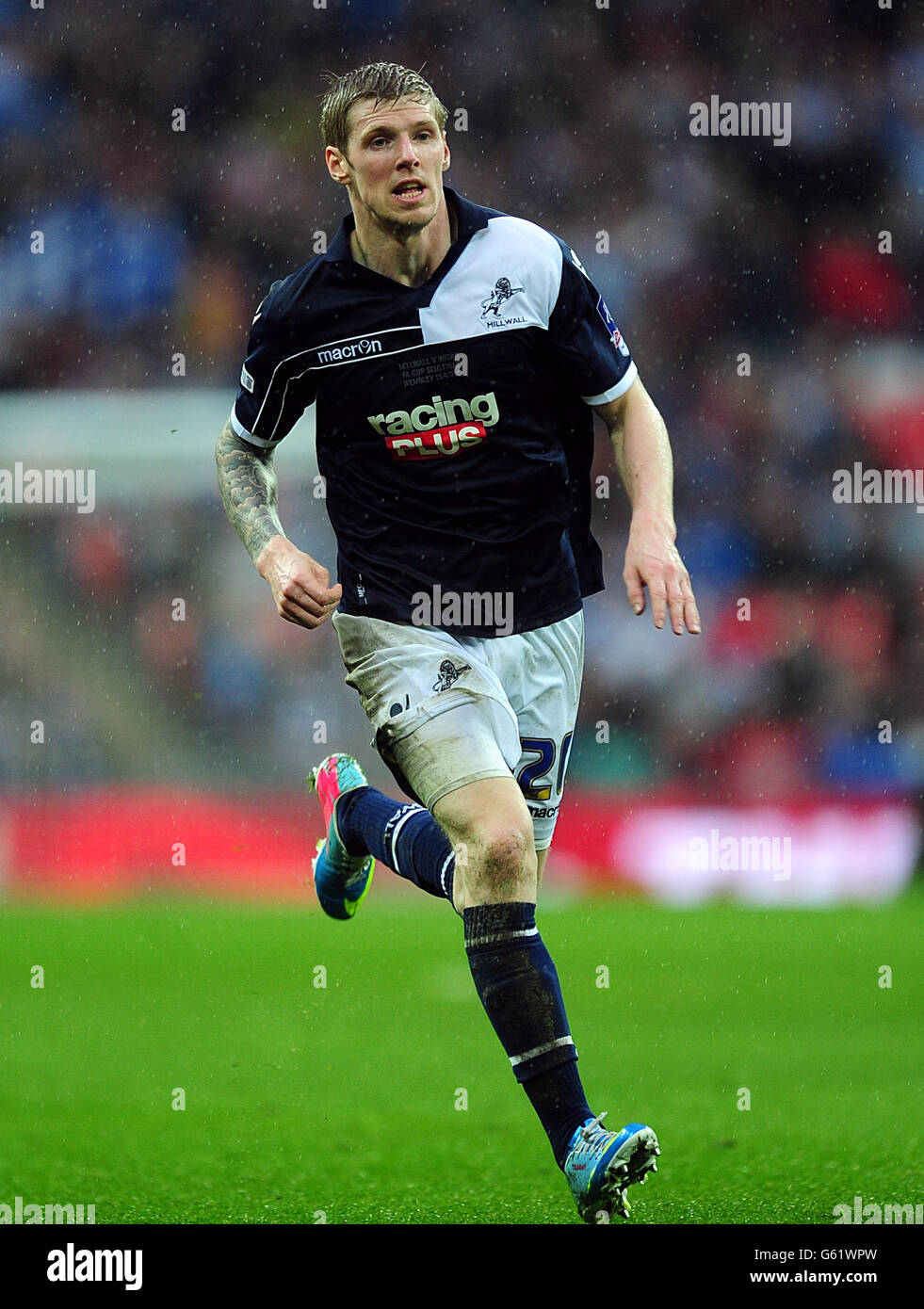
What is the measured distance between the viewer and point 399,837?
4391 millimetres

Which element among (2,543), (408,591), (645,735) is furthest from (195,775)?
(408,591)

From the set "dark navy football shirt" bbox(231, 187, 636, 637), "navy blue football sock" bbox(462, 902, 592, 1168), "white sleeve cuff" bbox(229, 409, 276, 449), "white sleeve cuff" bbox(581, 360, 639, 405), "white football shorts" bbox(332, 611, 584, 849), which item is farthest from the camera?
"white sleeve cuff" bbox(229, 409, 276, 449)

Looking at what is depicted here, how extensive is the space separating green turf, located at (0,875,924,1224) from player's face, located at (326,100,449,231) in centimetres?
236

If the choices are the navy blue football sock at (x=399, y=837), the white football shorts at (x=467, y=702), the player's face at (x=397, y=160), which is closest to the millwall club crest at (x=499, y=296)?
the player's face at (x=397, y=160)

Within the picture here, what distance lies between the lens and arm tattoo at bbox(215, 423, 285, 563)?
4133mm

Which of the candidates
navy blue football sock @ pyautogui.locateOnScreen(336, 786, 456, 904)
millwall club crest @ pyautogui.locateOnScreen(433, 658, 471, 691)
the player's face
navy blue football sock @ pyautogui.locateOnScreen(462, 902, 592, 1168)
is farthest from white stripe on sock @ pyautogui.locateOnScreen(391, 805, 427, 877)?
the player's face

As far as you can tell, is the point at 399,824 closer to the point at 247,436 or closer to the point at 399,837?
the point at 399,837

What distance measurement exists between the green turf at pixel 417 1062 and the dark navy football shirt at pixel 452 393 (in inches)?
58.9

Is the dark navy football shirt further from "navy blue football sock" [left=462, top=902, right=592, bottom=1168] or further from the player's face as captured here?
"navy blue football sock" [left=462, top=902, right=592, bottom=1168]

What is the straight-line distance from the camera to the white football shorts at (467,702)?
372 cm

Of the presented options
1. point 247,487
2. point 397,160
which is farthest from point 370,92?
point 247,487

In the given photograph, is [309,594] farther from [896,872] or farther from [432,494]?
[896,872]

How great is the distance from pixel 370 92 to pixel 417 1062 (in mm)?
3601

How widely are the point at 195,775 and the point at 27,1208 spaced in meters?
6.08
